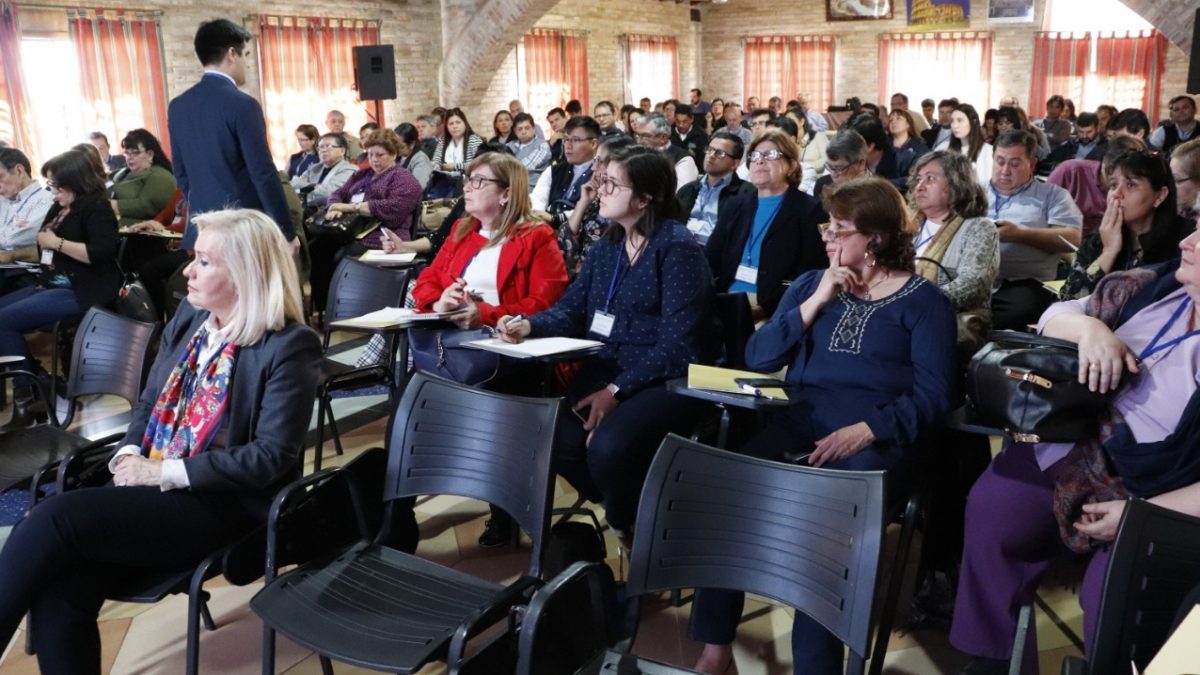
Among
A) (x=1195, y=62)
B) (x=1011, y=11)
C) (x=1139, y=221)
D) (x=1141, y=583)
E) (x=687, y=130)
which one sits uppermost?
(x=1011, y=11)

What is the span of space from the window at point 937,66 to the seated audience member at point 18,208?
15896 mm

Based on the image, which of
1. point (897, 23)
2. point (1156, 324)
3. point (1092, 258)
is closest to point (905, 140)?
point (1092, 258)

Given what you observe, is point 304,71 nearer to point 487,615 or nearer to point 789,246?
point 789,246

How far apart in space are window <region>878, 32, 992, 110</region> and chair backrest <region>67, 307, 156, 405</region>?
55.9ft

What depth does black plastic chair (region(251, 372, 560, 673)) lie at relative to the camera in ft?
6.05

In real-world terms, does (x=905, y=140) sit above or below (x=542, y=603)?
above

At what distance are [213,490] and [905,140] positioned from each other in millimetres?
6953

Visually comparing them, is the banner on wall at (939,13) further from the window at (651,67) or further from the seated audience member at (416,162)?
the seated audience member at (416,162)

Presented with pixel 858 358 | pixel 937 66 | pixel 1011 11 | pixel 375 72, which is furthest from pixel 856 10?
pixel 858 358

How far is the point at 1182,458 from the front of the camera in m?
1.82

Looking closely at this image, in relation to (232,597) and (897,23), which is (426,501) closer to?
(232,597)

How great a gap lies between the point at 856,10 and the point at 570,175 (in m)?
14.0

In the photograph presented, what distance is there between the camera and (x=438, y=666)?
2496 millimetres

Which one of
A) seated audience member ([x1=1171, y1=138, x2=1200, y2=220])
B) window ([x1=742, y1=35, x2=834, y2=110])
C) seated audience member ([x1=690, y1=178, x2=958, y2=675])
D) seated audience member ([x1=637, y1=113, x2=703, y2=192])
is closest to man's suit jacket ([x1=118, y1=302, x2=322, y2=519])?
seated audience member ([x1=690, y1=178, x2=958, y2=675])
